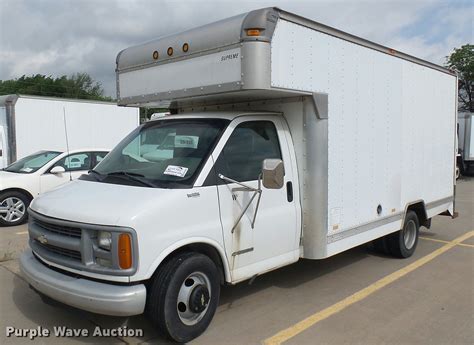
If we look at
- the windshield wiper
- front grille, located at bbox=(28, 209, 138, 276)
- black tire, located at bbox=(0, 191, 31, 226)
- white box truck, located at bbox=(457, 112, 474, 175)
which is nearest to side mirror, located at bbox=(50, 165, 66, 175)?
black tire, located at bbox=(0, 191, 31, 226)

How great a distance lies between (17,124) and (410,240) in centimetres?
1137

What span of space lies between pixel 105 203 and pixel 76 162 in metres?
6.87

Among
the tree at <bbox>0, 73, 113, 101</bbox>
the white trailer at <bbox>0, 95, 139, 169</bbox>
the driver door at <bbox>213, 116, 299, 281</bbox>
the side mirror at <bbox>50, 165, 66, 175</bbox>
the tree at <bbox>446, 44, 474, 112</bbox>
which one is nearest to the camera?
the driver door at <bbox>213, 116, 299, 281</bbox>

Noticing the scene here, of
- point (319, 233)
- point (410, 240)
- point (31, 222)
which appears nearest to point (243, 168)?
point (319, 233)

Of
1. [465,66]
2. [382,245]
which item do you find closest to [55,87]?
[465,66]

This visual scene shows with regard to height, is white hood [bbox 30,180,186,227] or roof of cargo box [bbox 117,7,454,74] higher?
roof of cargo box [bbox 117,7,454,74]

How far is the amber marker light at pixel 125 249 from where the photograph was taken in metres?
3.44

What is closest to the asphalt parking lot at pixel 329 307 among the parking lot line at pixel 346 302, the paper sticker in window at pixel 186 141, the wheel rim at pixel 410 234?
the parking lot line at pixel 346 302

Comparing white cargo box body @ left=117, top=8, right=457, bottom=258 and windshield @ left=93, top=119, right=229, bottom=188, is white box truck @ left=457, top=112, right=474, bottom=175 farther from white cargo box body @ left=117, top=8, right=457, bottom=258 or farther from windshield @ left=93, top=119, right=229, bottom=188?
windshield @ left=93, top=119, right=229, bottom=188

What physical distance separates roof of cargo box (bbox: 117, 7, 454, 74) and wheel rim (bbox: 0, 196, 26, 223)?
5.18 metres

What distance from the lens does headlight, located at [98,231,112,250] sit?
351 centimetres

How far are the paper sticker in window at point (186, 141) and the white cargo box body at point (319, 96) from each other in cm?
49

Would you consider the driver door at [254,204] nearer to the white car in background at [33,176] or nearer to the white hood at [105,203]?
the white hood at [105,203]

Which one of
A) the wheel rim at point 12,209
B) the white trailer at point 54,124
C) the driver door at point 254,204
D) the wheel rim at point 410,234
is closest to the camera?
the driver door at point 254,204
